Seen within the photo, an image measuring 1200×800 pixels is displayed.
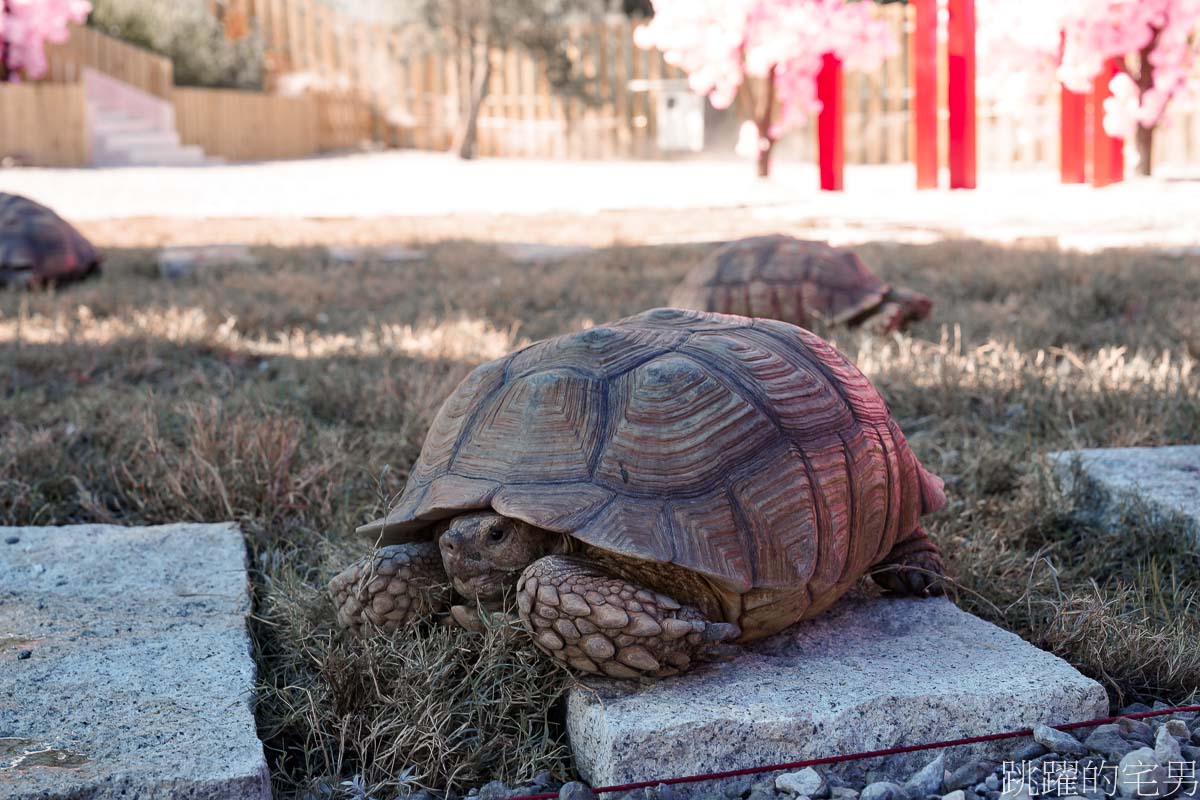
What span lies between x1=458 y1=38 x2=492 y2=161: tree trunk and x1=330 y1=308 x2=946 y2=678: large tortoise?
1738 cm

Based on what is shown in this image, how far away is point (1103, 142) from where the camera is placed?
40.7ft

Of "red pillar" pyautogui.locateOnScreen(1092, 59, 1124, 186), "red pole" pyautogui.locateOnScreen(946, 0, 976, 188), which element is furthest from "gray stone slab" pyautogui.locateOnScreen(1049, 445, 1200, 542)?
"red pillar" pyautogui.locateOnScreen(1092, 59, 1124, 186)

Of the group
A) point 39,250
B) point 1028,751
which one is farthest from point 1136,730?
point 39,250

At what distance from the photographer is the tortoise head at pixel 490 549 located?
6.38 feet

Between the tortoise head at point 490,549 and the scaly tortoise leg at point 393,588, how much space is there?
135 mm

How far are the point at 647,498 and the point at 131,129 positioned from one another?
1783 centimetres

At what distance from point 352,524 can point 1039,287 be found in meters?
4.20

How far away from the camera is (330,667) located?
1964mm

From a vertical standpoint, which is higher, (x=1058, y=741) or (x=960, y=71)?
(x=960, y=71)

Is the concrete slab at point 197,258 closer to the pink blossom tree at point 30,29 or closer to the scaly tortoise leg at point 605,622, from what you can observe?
the scaly tortoise leg at point 605,622

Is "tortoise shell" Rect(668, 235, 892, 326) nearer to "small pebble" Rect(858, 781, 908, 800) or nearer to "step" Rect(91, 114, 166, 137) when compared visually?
"small pebble" Rect(858, 781, 908, 800)

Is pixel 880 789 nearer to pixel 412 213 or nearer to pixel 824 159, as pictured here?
pixel 412 213

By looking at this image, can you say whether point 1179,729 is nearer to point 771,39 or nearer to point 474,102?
point 771,39

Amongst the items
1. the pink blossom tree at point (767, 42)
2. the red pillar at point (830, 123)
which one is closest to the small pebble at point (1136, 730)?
the red pillar at point (830, 123)
